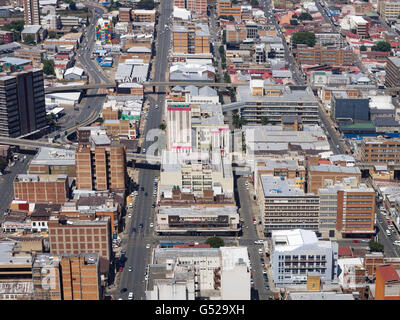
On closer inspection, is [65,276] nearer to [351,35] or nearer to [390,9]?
[351,35]

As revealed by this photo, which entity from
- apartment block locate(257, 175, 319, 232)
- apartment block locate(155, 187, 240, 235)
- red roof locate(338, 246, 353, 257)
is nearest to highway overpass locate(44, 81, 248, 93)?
apartment block locate(155, 187, 240, 235)

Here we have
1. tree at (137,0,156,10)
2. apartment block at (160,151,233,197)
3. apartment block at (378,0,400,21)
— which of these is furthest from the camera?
tree at (137,0,156,10)

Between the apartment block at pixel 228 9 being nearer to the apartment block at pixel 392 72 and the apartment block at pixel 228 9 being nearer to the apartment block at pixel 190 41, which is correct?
the apartment block at pixel 190 41

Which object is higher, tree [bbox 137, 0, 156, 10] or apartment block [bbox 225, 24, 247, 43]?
tree [bbox 137, 0, 156, 10]

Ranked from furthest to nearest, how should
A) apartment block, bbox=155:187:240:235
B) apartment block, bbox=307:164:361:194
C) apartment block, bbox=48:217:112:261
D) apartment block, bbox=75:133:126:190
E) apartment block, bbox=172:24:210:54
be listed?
apartment block, bbox=172:24:210:54
apartment block, bbox=75:133:126:190
apartment block, bbox=307:164:361:194
apartment block, bbox=155:187:240:235
apartment block, bbox=48:217:112:261

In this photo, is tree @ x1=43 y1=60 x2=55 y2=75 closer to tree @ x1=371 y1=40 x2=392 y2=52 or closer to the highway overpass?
the highway overpass

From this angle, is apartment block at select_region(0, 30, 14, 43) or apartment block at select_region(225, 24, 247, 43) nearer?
apartment block at select_region(225, 24, 247, 43)

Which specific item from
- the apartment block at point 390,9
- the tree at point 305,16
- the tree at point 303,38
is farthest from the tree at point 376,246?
the apartment block at point 390,9
